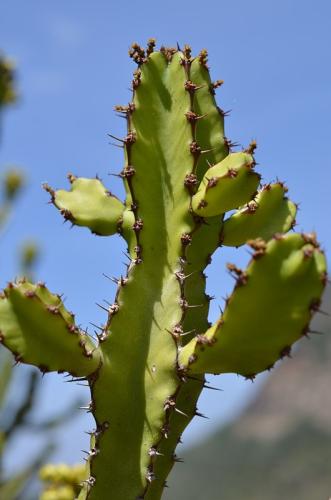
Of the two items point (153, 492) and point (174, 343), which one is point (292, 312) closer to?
point (174, 343)

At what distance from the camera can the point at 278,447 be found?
103 meters

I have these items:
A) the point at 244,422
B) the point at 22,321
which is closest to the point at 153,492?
the point at 22,321

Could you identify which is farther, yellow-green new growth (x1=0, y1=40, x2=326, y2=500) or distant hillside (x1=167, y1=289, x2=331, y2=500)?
distant hillside (x1=167, y1=289, x2=331, y2=500)

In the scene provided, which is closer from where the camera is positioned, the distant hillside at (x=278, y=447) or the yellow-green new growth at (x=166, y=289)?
the yellow-green new growth at (x=166, y=289)

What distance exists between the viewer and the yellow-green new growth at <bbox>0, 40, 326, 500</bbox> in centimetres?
240

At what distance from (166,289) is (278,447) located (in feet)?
339

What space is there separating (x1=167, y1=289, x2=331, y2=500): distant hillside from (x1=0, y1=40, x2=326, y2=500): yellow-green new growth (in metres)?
63.8

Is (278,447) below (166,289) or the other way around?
the other way around

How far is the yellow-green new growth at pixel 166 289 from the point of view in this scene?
2.40 meters

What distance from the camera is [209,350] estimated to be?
256 centimetres

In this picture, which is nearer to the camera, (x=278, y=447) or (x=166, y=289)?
(x=166, y=289)

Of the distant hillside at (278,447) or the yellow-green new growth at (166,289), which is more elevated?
the distant hillside at (278,447)

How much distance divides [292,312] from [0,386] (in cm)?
646

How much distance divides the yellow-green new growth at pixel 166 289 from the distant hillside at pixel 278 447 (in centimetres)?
6377
